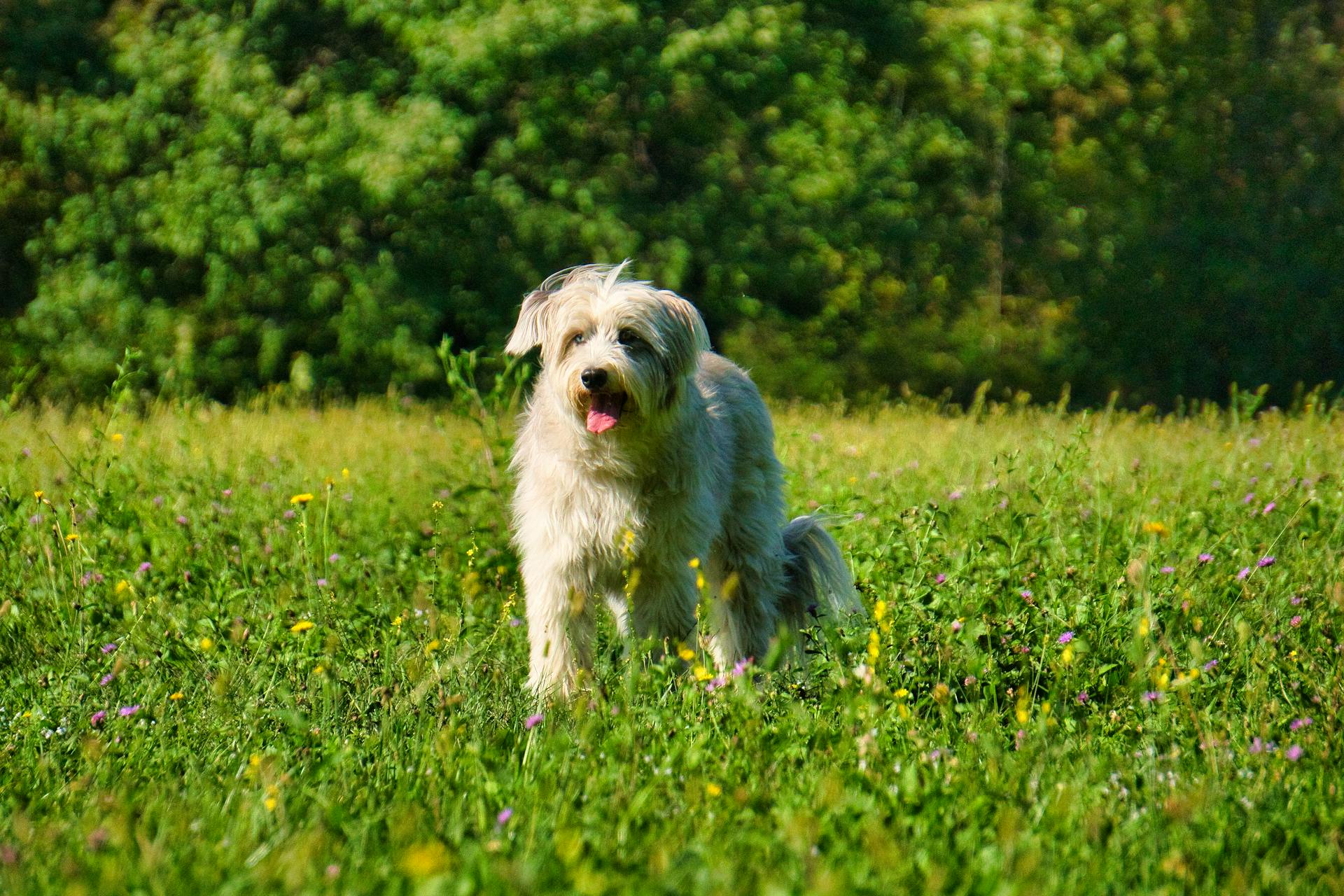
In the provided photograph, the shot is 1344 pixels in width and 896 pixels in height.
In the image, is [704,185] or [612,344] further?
[704,185]

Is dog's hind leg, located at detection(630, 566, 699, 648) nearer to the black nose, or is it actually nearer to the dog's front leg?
the dog's front leg

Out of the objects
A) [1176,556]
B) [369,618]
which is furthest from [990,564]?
[369,618]

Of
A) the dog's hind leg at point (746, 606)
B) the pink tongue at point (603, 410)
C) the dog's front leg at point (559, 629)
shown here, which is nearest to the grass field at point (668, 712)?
the dog's front leg at point (559, 629)

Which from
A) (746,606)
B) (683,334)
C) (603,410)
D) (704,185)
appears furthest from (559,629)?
(704,185)

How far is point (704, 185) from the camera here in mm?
13406

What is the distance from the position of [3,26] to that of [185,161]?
2345mm

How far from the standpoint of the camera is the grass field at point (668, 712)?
2342 millimetres

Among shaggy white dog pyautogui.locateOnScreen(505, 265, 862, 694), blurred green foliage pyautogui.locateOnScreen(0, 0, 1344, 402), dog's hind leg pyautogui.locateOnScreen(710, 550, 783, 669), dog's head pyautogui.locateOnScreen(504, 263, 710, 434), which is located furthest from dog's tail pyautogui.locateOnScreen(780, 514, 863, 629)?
blurred green foliage pyautogui.locateOnScreen(0, 0, 1344, 402)

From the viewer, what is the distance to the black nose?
13.8 feet

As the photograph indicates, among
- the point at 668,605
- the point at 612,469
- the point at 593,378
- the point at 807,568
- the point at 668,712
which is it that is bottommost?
the point at 807,568

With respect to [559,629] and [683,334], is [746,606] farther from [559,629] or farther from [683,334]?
[683,334]

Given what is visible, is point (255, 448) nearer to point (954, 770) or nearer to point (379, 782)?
point (379, 782)

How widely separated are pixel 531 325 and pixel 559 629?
1.11 metres

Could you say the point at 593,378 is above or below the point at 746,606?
above
